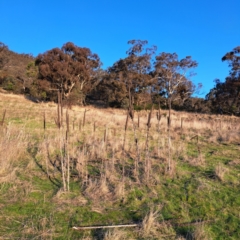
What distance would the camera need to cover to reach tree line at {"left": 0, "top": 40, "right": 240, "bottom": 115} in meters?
32.7

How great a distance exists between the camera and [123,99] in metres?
33.5

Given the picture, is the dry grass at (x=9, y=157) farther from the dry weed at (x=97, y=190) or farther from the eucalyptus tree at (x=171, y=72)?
the eucalyptus tree at (x=171, y=72)

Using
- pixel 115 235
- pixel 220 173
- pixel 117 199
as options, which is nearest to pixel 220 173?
pixel 220 173

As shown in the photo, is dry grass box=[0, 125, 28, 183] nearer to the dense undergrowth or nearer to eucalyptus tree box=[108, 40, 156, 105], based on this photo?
the dense undergrowth

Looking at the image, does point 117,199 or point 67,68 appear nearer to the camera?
point 117,199

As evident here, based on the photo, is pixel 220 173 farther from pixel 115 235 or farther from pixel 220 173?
pixel 115 235

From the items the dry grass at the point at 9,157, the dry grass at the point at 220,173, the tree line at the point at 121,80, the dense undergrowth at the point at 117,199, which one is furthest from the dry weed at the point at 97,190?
the tree line at the point at 121,80

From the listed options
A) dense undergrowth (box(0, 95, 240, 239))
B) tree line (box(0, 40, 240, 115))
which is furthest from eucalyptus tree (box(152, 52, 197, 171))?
dense undergrowth (box(0, 95, 240, 239))

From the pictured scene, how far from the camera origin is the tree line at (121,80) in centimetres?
3269

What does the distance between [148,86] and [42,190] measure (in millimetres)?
33147

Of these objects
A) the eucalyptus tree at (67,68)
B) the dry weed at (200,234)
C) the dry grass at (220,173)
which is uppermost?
the eucalyptus tree at (67,68)

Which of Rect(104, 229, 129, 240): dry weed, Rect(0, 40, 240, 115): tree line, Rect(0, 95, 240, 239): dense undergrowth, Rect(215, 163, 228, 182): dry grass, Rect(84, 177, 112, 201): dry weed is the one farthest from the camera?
Rect(0, 40, 240, 115): tree line

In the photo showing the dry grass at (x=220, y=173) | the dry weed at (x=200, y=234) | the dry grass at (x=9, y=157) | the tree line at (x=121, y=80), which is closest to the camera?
the dry weed at (x=200, y=234)

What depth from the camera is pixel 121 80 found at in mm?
34562
